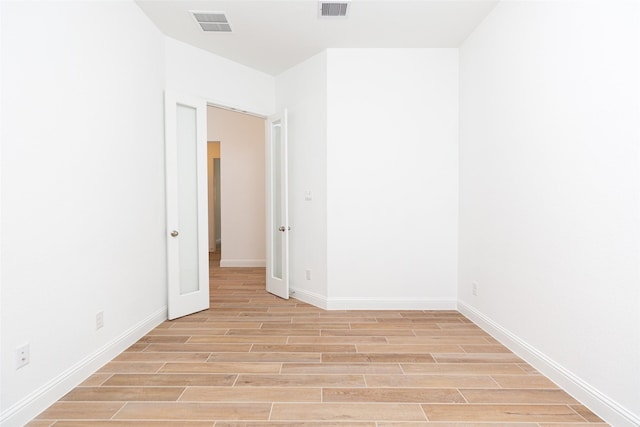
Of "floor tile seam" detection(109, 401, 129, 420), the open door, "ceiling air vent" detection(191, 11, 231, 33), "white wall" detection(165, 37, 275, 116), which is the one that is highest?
"ceiling air vent" detection(191, 11, 231, 33)

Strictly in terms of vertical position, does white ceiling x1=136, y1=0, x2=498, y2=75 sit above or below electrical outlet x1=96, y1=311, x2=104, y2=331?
above

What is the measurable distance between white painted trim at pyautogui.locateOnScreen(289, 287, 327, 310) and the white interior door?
3.34 ft

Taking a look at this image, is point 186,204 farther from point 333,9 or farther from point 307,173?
point 333,9

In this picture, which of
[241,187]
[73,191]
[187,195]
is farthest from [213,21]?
[241,187]

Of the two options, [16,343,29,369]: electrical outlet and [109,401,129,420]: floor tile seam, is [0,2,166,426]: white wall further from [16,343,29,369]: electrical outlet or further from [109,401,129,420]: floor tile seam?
[109,401,129,420]: floor tile seam

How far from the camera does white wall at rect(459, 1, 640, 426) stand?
164 cm

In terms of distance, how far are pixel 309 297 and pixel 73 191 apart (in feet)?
8.24

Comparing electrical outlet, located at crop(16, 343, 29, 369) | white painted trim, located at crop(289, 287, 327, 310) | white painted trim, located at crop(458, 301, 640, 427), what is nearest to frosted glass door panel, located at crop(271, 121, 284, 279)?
white painted trim, located at crop(289, 287, 327, 310)

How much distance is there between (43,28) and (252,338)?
100 inches

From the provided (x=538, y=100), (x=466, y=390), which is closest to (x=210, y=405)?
(x=466, y=390)

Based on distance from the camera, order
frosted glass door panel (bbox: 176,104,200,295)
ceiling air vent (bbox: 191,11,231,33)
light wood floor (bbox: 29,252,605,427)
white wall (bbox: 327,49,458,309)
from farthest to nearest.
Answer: white wall (bbox: 327,49,458,309) → frosted glass door panel (bbox: 176,104,200,295) → ceiling air vent (bbox: 191,11,231,33) → light wood floor (bbox: 29,252,605,427)

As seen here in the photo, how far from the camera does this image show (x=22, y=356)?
1.74m

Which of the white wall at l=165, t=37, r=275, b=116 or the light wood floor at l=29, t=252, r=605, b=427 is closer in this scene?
the light wood floor at l=29, t=252, r=605, b=427

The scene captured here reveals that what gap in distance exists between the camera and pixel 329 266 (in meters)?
3.59
